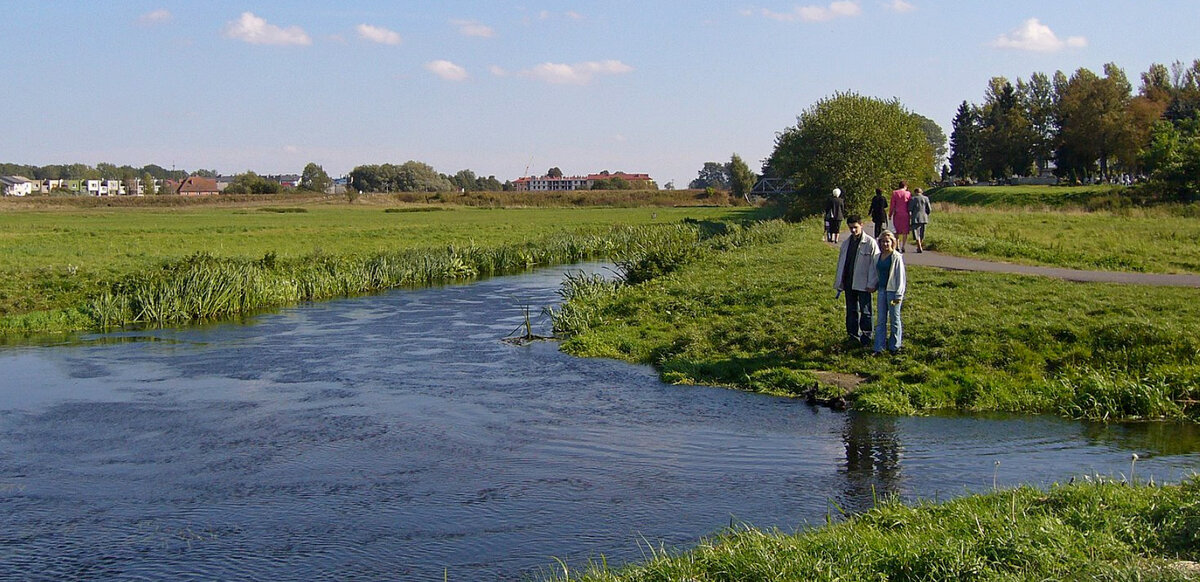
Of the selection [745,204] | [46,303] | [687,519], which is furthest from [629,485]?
[745,204]

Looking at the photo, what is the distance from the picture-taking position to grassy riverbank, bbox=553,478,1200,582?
22.0 ft

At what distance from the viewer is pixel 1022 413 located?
13.8 m

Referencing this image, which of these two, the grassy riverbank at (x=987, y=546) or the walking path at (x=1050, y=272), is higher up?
the walking path at (x=1050, y=272)

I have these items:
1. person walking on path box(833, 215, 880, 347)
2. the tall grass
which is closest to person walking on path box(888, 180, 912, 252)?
the tall grass

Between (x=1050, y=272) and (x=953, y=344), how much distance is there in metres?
7.78

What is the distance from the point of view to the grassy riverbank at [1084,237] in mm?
26297

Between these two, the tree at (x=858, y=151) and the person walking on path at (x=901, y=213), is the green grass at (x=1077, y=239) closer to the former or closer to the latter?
the person walking on path at (x=901, y=213)

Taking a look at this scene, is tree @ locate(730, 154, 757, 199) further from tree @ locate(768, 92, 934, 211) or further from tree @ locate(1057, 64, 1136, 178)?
tree @ locate(768, 92, 934, 211)

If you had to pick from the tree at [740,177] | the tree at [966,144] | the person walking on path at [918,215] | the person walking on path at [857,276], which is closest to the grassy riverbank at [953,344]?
the person walking on path at [857,276]

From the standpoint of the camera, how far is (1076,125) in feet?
296

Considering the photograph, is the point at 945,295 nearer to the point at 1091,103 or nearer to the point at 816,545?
the point at 816,545

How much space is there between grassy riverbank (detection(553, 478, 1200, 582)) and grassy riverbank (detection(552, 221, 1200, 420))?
5.65m

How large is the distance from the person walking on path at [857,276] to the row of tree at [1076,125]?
5312 centimetres

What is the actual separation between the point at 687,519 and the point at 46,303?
2520 centimetres
